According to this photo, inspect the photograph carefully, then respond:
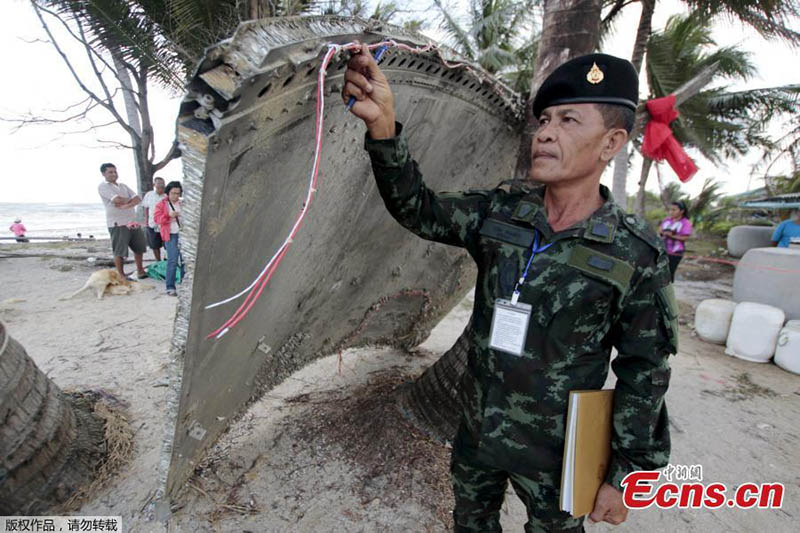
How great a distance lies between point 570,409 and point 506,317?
1.22 feet

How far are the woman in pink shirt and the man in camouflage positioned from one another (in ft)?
22.4

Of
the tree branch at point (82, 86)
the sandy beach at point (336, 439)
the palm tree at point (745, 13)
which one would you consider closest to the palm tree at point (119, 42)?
the tree branch at point (82, 86)

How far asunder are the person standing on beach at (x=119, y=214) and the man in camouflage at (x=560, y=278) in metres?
6.50

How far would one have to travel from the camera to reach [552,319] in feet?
4.44

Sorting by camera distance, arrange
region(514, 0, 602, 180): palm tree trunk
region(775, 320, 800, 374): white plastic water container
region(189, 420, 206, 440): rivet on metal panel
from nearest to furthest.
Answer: region(189, 420, 206, 440): rivet on metal panel < region(514, 0, 602, 180): palm tree trunk < region(775, 320, 800, 374): white plastic water container

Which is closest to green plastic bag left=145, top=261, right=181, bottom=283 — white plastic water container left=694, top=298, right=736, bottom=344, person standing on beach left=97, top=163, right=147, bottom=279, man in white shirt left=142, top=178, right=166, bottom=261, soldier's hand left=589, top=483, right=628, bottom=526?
person standing on beach left=97, top=163, right=147, bottom=279

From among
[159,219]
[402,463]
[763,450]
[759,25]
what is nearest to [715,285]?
[759,25]

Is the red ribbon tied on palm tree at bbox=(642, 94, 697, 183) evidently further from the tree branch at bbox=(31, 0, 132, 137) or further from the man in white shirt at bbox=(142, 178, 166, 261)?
the tree branch at bbox=(31, 0, 132, 137)

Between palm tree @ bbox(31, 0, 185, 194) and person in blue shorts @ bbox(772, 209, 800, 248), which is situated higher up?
palm tree @ bbox(31, 0, 185, 194)

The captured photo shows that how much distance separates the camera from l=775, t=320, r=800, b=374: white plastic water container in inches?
188

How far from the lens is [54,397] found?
7.27 feet

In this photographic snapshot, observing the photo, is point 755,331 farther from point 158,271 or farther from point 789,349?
point 158,271

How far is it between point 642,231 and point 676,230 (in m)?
7.01

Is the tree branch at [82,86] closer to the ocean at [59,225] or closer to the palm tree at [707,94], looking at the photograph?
the ocean at [59,225]
